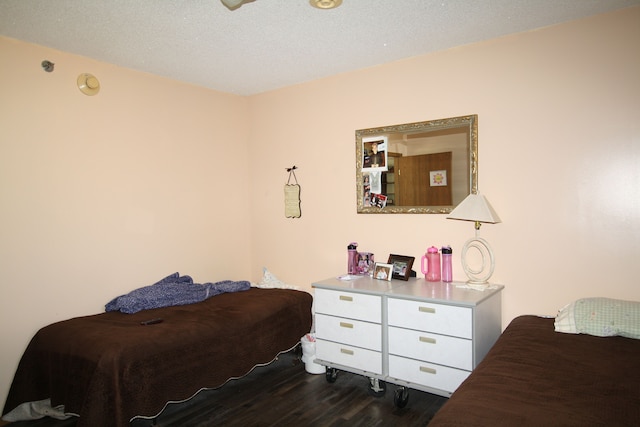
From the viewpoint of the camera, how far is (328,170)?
360 centimetres

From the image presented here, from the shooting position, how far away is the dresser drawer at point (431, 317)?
95.3 inches

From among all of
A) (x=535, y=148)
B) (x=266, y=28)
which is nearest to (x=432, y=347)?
(x=535, y=148)

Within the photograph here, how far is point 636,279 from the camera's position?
2.40 m

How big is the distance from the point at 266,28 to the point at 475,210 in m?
1.69

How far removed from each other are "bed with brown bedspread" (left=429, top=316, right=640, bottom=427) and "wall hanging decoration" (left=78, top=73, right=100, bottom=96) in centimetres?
294

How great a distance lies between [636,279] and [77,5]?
11.0 ft

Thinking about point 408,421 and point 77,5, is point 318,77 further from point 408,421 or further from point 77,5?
point 408,421

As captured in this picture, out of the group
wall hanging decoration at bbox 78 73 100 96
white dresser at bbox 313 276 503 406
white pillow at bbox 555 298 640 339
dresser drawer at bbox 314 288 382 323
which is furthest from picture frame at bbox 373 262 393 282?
wall hanging decoration at bbox 78 73 100 96

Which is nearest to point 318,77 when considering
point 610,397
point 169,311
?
point 169,311

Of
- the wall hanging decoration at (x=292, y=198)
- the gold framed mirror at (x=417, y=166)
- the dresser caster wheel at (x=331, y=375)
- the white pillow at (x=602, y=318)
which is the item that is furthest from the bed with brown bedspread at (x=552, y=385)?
the wall hanging decoration at (x=292, y=198)

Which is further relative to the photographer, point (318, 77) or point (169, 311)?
point (318, 77)

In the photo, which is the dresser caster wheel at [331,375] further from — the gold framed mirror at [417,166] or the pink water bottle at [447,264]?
the gold framed mirror at [417,166]

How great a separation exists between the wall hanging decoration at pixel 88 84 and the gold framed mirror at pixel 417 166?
194cm

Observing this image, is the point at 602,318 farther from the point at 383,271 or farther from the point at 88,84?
the point at 88,84
